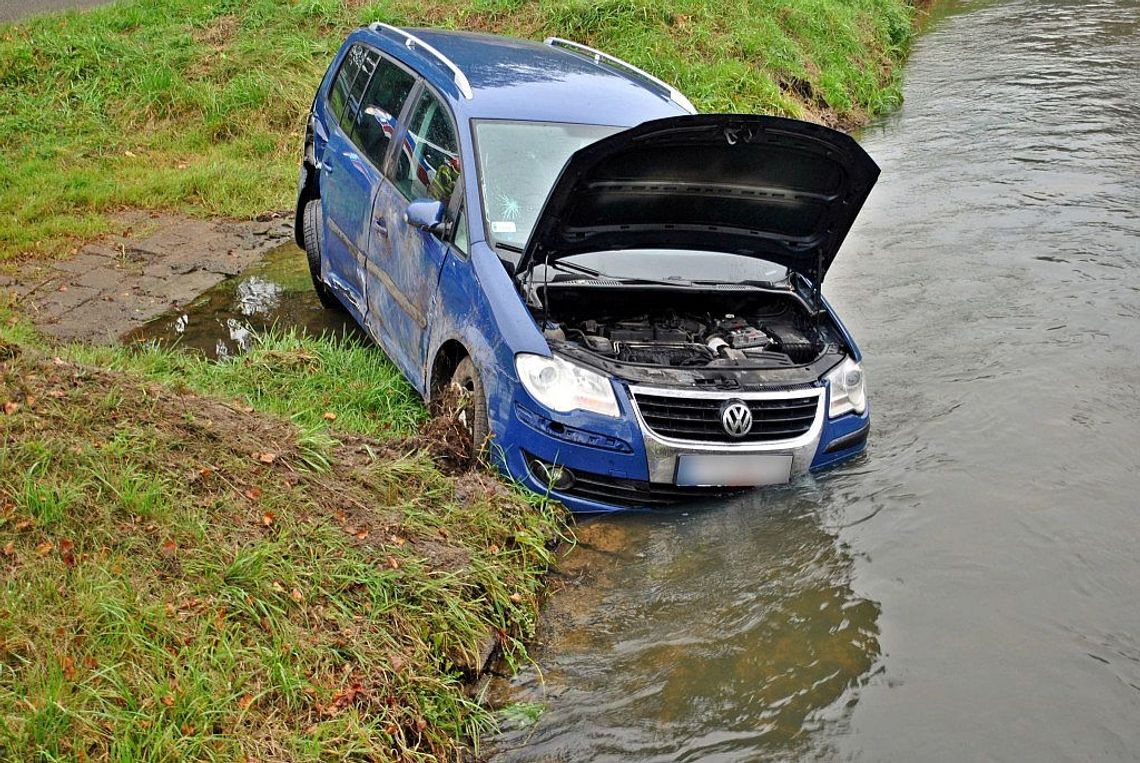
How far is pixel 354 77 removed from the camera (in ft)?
24.1

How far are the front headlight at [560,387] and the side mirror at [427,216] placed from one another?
99 centimetres

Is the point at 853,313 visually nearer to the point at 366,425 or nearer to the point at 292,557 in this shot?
the point at 366,425

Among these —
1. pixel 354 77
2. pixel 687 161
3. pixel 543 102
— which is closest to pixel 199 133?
pixel 354 77

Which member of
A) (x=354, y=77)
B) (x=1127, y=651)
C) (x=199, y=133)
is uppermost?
(x=354, y=77)

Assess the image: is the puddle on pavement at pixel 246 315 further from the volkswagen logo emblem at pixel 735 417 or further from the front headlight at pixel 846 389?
the front headlight at pixel 846 389

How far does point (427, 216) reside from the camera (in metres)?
5.66

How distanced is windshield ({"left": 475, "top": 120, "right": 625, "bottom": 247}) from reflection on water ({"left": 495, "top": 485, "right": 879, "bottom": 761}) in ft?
4.94

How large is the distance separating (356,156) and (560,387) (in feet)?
8.40

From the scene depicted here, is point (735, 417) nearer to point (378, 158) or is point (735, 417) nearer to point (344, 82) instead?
point (378, 158)

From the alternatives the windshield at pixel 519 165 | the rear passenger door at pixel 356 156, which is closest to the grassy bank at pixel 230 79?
the rear passenger door at pixel 356 156

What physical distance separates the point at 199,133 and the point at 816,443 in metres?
8.07

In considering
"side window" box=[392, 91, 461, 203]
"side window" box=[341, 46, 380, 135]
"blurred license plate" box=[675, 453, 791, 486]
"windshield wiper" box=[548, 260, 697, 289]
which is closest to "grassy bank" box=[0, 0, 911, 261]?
"side window" box=[341, 46, 380, 135]

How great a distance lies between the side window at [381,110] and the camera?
6.57 metres

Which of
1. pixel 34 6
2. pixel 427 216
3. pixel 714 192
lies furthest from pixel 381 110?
pixel 34 6
